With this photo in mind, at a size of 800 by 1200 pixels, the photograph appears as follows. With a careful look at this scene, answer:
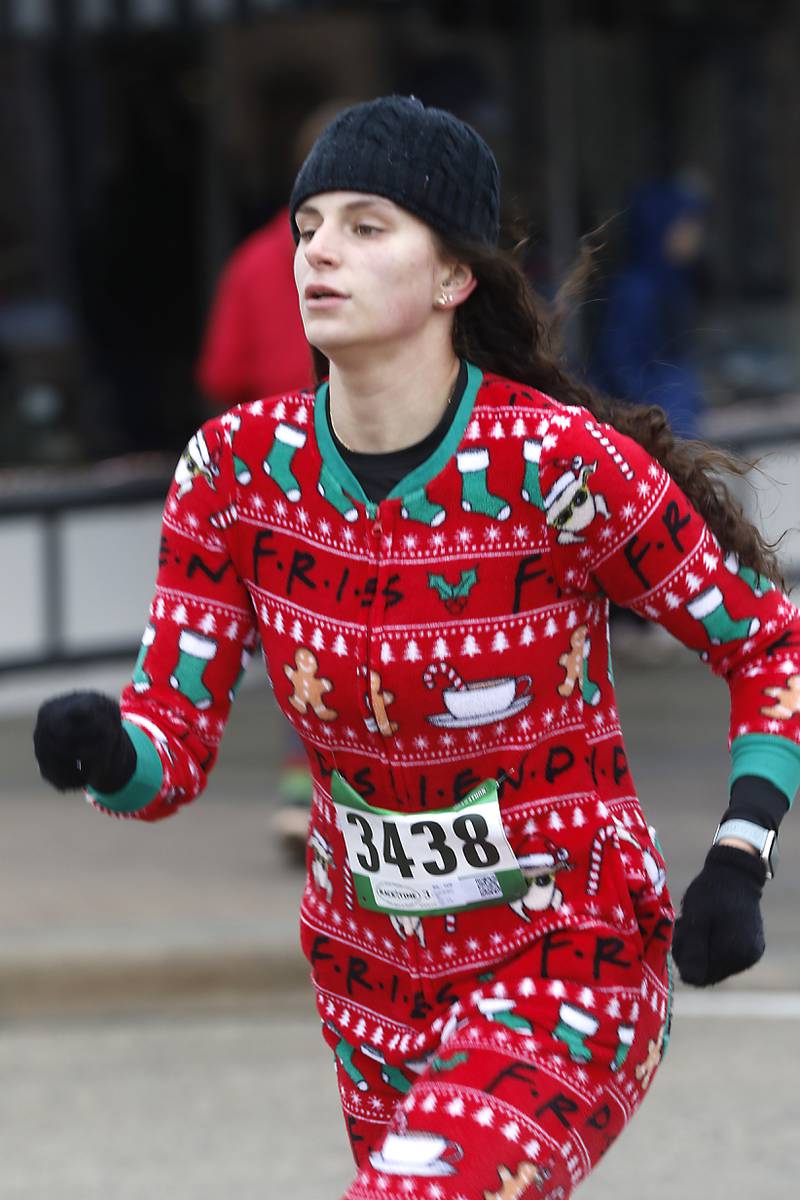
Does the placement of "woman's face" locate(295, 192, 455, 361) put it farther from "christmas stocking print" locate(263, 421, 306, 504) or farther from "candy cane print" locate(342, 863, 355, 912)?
"candy cane print" locate(342, 863, 355, 912)

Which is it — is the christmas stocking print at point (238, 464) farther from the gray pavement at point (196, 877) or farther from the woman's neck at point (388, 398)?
the gray pavement at point (196, 877)

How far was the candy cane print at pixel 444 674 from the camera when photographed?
252cm

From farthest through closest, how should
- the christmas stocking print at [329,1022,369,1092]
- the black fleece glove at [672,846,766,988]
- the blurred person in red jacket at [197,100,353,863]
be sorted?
the blurred person in red jacket at [197,100,353,863] → the christmas stocking print at [329,1022,369,1092] → the black fleece glove at [672,846,766,988]

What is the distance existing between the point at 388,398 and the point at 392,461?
0.07 metres

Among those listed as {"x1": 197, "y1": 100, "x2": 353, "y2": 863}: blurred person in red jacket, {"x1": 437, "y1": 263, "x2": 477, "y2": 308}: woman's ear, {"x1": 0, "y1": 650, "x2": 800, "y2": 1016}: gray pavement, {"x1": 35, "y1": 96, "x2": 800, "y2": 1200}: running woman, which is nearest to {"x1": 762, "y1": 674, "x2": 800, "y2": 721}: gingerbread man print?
{"x1": 35, "y1": 96, "x2": 800, "y2": 1200}: running woman

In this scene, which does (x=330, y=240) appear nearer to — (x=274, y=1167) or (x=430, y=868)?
(x=430, y=868)

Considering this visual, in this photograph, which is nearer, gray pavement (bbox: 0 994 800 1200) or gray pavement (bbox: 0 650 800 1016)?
gray pavement (bbox: 0 994 800 1200)

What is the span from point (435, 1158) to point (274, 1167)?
2.30m

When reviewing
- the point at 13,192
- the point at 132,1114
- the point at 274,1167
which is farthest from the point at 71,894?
the point at 13,192

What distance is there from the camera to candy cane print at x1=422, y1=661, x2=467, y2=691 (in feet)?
8.27

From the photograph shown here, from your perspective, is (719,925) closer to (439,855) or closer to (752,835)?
(752,835)

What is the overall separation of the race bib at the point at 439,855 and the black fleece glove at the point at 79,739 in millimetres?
287

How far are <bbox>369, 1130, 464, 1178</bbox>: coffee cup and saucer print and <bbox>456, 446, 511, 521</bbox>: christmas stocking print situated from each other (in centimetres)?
67

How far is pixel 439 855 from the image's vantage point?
2584 millimetres
